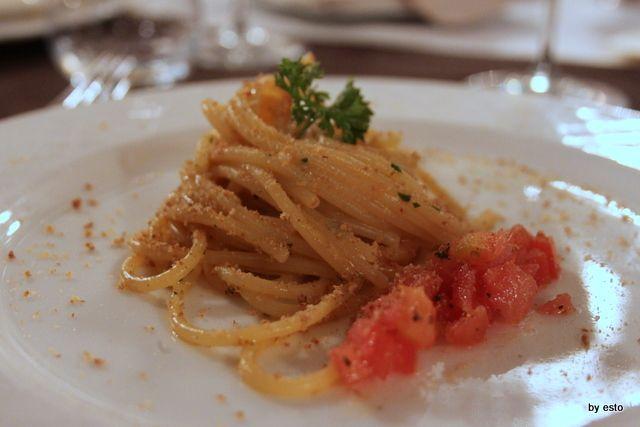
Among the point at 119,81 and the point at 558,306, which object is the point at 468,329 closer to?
the point at 558,306

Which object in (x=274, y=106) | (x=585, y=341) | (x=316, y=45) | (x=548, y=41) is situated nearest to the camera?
(x=585, y=341)

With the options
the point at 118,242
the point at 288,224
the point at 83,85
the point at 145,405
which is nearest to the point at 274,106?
the point at 288,224

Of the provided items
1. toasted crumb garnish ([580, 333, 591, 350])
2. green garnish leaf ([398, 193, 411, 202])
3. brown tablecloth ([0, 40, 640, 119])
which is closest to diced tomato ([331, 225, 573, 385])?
toasted crumb garnish ([580, 333, 591, 350])

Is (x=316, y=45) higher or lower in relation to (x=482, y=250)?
higher

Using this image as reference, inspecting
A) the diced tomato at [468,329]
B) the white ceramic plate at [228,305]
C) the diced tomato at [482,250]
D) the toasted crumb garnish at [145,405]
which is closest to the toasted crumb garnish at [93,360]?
the white ceramic plate at [228,305]

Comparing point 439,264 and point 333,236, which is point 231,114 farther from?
point 439,264

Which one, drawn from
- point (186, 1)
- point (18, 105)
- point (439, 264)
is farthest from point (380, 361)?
point (186, 1)

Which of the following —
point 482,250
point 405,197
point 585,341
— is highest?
point 405,197

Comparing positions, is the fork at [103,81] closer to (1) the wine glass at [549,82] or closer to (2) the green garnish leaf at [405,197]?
(2) the green garnish leaf at [405,197]
